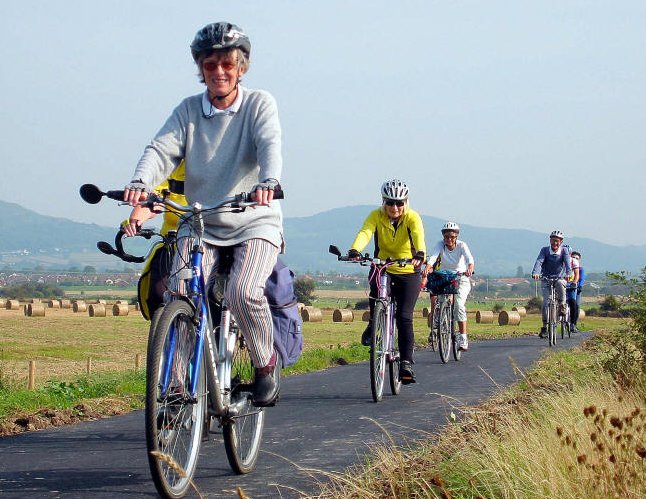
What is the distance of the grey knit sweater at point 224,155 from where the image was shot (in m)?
6.01

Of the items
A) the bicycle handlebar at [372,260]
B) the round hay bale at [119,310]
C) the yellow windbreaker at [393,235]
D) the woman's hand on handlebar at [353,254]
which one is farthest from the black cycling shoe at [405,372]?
the round hay bale at [119,310]

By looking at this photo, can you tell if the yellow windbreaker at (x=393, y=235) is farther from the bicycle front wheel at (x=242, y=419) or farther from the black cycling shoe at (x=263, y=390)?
the black cycling shoe at (x=263, y=390)

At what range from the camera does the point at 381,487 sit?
17.2 ft

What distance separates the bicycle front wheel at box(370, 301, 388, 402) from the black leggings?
0.31 metres

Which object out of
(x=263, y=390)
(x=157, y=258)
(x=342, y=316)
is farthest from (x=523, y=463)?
(x=342, y=316)

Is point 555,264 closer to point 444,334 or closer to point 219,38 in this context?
point 444,334

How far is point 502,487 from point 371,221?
23.3 ft

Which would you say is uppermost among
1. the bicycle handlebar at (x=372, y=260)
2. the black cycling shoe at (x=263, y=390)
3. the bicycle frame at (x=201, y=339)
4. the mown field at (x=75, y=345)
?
the bicycle handlebar at (x=372, y=260)

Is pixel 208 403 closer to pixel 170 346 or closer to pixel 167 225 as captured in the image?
pixel 170 346

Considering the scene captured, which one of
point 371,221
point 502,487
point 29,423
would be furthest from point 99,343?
point 502,487

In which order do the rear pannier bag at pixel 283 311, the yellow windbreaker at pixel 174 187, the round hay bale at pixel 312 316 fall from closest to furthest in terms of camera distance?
the rear pannier bag at pixel 283 311, the yellow windbreaker at pixel 174 187, the round hay bale at pixel 312 316

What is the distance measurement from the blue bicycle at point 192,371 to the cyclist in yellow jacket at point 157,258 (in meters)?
0.42

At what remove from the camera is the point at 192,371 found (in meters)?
5.41

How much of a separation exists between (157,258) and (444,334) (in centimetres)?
1019
